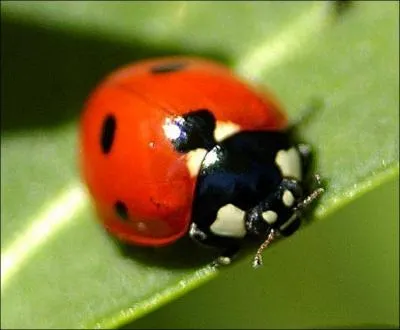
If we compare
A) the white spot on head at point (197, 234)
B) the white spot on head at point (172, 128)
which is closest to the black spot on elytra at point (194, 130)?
the white spot on head at point (172, 128)

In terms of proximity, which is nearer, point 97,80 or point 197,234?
point 197,234

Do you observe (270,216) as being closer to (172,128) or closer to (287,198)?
(287,198)

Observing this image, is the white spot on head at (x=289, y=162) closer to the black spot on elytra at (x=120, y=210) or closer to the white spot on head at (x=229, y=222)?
the white spot on head at (x=229, y=222)

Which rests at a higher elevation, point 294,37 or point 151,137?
point 294,37

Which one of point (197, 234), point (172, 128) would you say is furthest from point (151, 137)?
point (197, 234)

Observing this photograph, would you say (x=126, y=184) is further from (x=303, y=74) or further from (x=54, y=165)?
(x=303, y=74)

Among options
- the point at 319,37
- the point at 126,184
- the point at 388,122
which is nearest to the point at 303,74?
the point at 319,37
